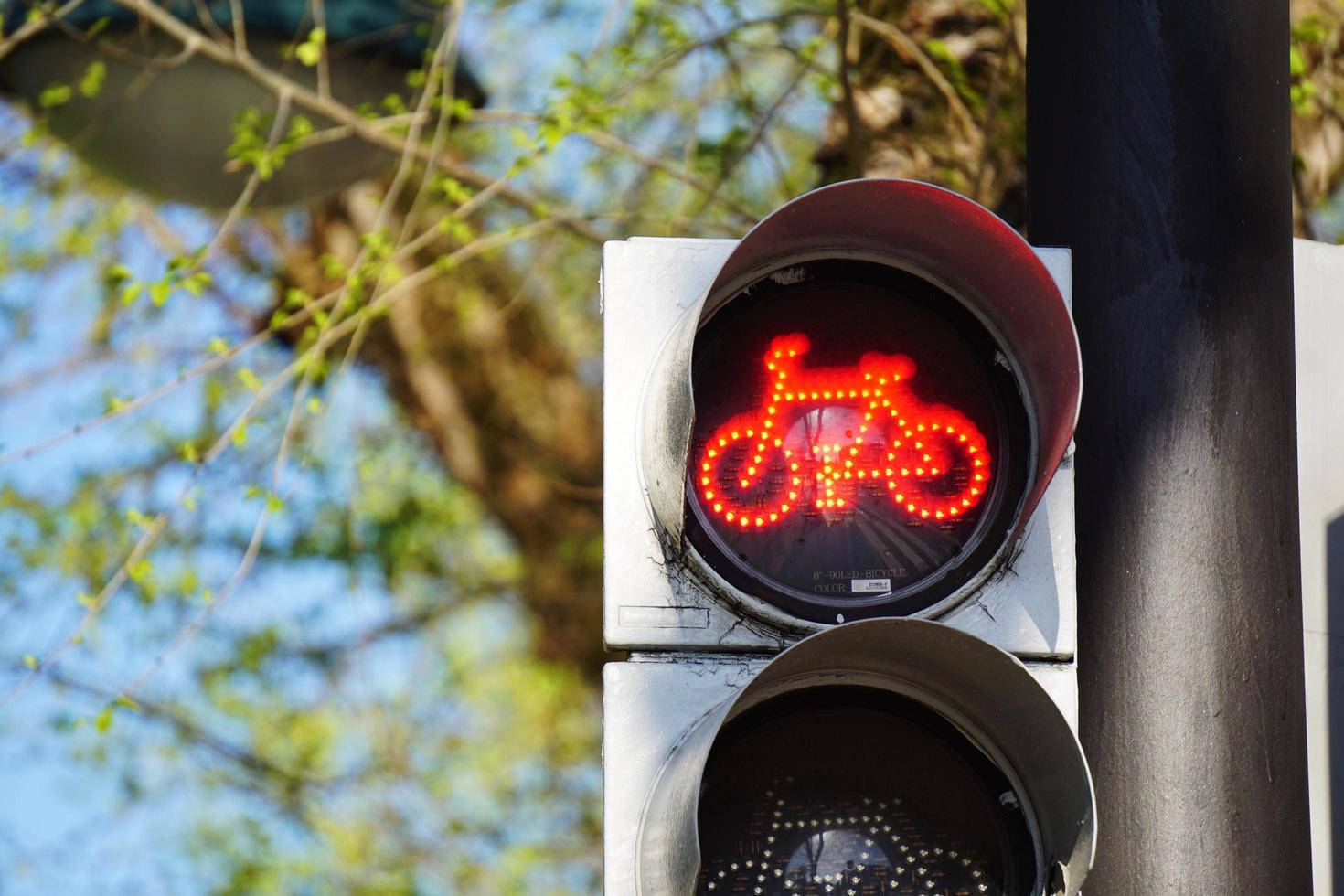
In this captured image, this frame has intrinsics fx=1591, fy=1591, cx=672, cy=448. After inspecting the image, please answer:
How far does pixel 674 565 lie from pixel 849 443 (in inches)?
8.9

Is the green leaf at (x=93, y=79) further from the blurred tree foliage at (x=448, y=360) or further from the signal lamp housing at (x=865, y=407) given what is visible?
the signal lamp housing at (x=865, y=407)

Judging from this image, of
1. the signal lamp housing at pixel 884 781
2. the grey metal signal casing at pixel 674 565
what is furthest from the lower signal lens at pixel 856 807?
the grey metal signal casing at pixel 674 565

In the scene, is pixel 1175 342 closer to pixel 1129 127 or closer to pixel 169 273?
pixel 1129 127

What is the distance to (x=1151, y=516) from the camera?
159 centimetres

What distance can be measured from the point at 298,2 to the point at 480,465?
1.53 metres

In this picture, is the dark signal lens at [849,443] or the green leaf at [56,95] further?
the green leaf at [56,95]

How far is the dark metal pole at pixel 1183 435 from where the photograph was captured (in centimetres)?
154

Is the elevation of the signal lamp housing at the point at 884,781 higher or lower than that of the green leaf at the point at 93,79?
lower

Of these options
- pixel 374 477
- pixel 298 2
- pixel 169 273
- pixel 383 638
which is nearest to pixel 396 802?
pixel 383 638

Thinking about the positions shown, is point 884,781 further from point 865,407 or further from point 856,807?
point 865,407

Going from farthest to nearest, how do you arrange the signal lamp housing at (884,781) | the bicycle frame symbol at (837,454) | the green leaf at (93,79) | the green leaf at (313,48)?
1. the green leaf at (93,79)
2. the green leaf at (313,48)
3. the bicycle frame symbol at (837,454)
4. the signal lamp housing at (884,781)

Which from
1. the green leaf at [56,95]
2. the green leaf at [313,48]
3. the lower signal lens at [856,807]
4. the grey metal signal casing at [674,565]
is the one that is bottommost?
the lower signal lens at [856,807]

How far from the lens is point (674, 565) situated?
1594 mm

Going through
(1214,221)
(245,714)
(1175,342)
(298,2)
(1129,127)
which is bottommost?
(245,714)
